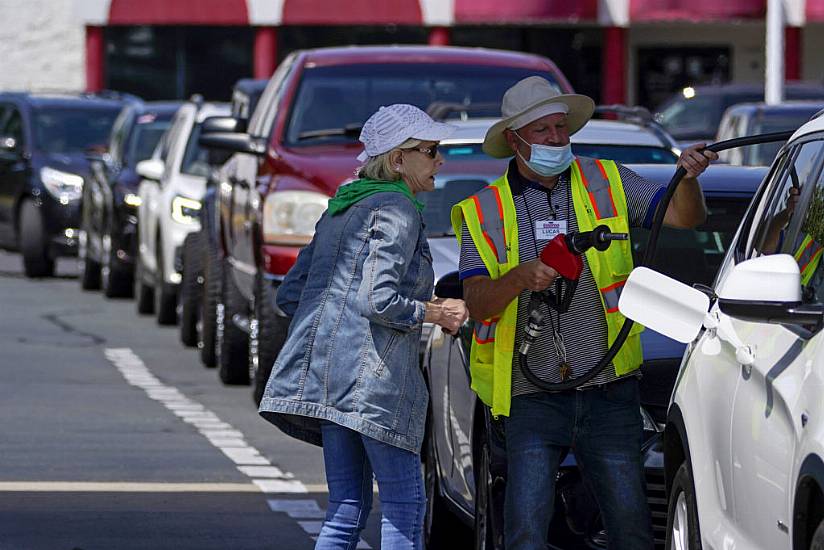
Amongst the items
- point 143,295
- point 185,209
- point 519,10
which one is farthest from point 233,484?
point 519,10

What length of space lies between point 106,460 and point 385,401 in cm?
447

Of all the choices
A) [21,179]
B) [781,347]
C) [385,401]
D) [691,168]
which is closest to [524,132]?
[691,168]

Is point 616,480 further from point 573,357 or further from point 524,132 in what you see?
point 524,132

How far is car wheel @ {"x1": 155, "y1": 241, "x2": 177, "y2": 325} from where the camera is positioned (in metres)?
17.4

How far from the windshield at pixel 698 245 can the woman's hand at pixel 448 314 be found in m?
1.99

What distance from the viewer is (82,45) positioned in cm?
4044

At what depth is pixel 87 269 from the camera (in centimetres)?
2172

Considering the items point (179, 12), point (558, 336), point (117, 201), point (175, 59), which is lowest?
point (558, 336)

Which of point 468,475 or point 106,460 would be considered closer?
point 468,475

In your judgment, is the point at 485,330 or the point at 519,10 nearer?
the point at 485,330

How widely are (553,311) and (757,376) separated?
1.49 metres

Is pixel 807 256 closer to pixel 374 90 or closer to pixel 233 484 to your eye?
pixel 233 484

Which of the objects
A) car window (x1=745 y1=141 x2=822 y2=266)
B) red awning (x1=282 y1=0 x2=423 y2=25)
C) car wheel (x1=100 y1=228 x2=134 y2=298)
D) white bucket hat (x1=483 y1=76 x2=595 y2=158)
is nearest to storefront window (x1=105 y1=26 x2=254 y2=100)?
red awning (x1=282 y1=0 x2=423 y2=25)

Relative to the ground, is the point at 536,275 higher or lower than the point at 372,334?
Result: higher
